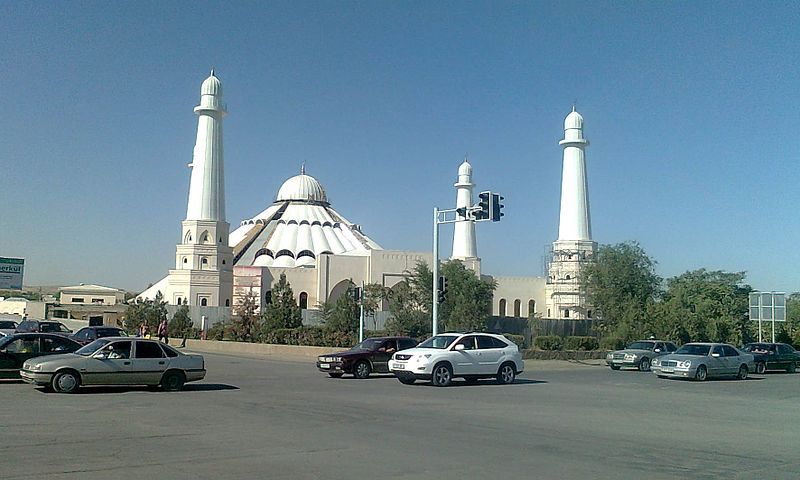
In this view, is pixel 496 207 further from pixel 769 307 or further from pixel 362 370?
pixel 769 307

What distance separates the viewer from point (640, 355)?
32844 millimetres

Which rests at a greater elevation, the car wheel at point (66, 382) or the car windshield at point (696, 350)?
the car windshield at point (696, 350)

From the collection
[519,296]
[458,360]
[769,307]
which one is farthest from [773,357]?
[519,296]

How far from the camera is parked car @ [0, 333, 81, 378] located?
2019cm

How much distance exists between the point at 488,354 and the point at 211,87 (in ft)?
180

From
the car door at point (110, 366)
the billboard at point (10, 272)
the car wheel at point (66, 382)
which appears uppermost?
→ the billboard at point (10, 272)

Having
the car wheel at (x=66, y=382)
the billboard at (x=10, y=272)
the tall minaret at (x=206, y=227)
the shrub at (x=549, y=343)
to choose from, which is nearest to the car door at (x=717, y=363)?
the shrub at (x=549, y=343)

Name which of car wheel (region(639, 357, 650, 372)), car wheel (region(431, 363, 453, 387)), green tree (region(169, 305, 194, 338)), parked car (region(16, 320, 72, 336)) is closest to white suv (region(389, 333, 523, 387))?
car wheel (region(431, 363, 453, 387))

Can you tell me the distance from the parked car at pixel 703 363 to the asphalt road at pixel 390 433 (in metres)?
5.53

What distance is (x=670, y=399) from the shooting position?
1972 centimetres

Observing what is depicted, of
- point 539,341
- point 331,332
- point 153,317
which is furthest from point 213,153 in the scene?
point 539,341

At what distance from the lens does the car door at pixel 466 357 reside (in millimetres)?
22188

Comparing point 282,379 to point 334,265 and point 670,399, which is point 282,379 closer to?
point 670,399

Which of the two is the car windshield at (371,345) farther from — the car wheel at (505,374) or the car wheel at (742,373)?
the car wheel at (742,373)
